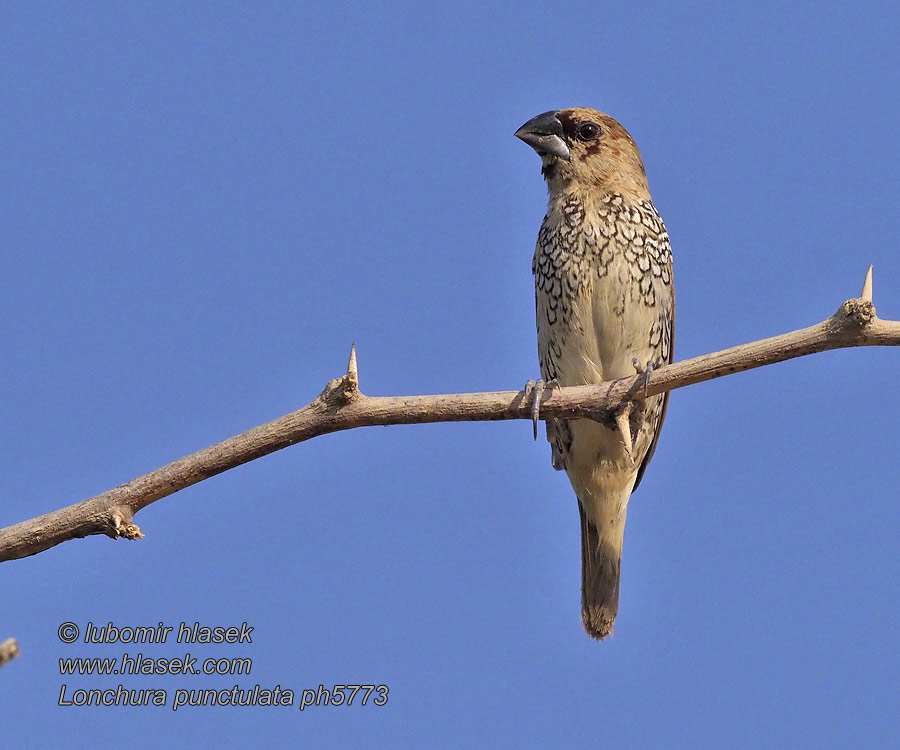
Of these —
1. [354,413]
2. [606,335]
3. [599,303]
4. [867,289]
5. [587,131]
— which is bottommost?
[354,413]

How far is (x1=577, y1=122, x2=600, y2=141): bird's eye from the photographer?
6848mm

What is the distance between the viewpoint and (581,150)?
685cm

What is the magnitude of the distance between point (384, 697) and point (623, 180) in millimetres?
3431

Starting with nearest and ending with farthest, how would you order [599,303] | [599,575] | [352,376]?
1. [352,376]
2. [599,303]
3. [599,575]

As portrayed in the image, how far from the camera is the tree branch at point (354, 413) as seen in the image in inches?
155

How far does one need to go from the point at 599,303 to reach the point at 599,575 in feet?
6.00

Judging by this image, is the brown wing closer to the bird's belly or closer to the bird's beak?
the bird's belly

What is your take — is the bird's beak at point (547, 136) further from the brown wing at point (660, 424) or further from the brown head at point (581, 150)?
the brown wing at point (660, 424)

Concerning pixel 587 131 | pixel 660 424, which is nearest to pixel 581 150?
pixel 587 131

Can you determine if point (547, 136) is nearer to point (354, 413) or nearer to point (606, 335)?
point (606, 335)

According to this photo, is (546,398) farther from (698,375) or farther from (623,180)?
(623,180)

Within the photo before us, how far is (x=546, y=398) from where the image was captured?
15.2 feet

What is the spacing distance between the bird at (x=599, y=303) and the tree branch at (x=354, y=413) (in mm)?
1728

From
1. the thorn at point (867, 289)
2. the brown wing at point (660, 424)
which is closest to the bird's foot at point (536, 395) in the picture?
the thorn at point (867, 289)
